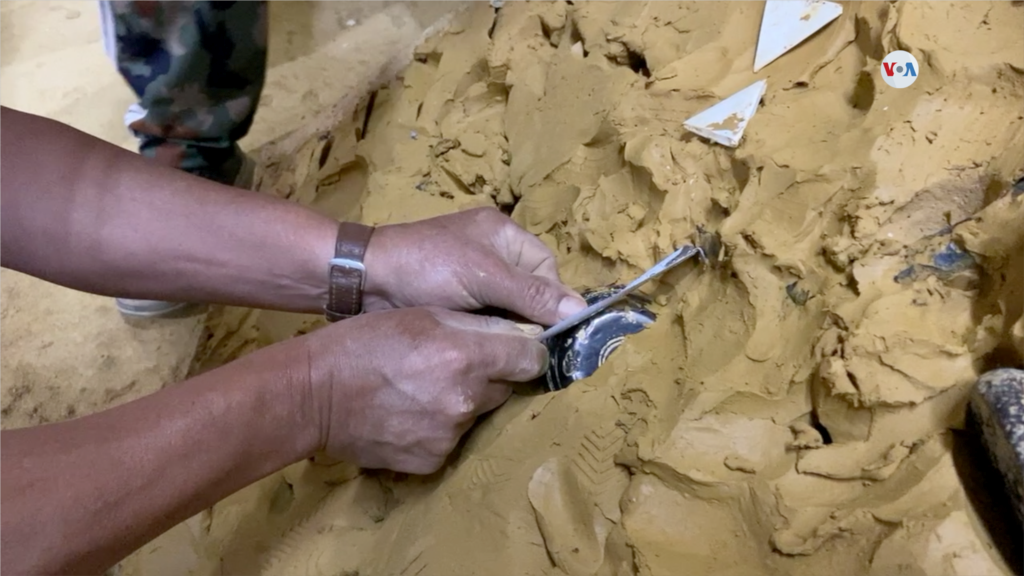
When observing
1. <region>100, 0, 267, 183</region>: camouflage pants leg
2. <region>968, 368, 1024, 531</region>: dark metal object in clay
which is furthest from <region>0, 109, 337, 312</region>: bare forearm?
<region>968, 368, 1024, 531</region>: dark metal object in clay

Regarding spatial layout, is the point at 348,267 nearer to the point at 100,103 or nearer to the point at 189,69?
the point at 189,69

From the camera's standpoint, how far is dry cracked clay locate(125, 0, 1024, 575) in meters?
0.84

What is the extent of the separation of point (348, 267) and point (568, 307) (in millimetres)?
353

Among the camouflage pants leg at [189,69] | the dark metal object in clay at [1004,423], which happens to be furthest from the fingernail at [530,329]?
the camouflage pants leg at [189,69]

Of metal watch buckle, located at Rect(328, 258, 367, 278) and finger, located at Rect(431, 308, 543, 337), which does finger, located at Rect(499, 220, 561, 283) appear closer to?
finger, located at Rect(431, 308, 543, 337)

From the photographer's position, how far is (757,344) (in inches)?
37.5

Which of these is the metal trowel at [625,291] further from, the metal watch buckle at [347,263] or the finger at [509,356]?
the metal watch buckle at [347,263]

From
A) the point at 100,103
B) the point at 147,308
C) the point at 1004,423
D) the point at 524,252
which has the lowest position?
the point at 147,308

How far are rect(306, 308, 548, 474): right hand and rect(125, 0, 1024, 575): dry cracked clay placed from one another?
0.08 metres

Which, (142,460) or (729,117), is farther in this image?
(729,117)

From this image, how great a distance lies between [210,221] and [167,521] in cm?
48

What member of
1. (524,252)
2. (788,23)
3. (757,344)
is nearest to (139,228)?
(524,252)

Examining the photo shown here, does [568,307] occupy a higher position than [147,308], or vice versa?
[568,307]

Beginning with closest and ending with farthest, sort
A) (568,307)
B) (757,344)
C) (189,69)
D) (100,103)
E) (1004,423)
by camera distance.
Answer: (1004,423)
(757,344)
(568,307)
(189,69)
(100,103)
